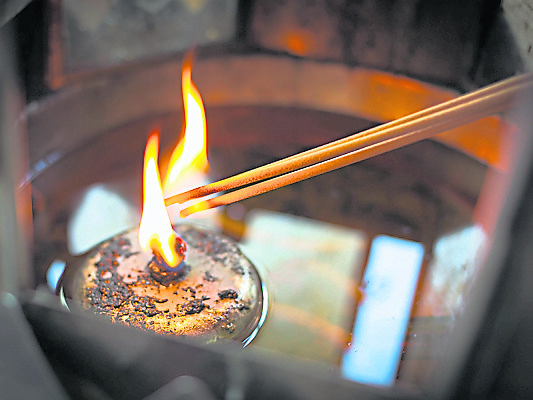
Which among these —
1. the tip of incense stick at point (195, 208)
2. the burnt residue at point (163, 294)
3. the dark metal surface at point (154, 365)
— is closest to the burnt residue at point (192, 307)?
the burnt residue at point (163, 294)

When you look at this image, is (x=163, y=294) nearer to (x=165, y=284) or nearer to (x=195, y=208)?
(x=165, y=284)

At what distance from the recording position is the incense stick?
1.89 ft

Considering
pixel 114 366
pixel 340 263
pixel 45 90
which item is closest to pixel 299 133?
pixel 340 263

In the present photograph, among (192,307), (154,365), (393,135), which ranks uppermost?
(393,135)

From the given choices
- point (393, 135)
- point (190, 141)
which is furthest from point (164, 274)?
point (393, 135)

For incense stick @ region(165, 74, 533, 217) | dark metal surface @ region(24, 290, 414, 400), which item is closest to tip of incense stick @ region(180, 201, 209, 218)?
incense stick @ region(165, 74, 533, 217)

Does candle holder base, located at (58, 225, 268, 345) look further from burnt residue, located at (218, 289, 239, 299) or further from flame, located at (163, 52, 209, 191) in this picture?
flame, located at (163, 52, 209, 191)

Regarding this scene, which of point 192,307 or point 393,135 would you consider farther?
point 192,307

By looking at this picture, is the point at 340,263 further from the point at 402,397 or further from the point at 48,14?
the point at 48,14

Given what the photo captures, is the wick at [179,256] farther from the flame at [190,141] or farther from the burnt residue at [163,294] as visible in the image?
the flame at [190,141]

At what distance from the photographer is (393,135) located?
656mm

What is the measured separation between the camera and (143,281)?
0.80 m

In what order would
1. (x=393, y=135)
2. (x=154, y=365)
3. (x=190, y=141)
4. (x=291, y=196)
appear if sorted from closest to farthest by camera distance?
(x=154, y=365) < (x=393, y=135) < (x=190, y=141) < (x=291, y=196)

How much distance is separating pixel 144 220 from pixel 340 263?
347 millimetres
